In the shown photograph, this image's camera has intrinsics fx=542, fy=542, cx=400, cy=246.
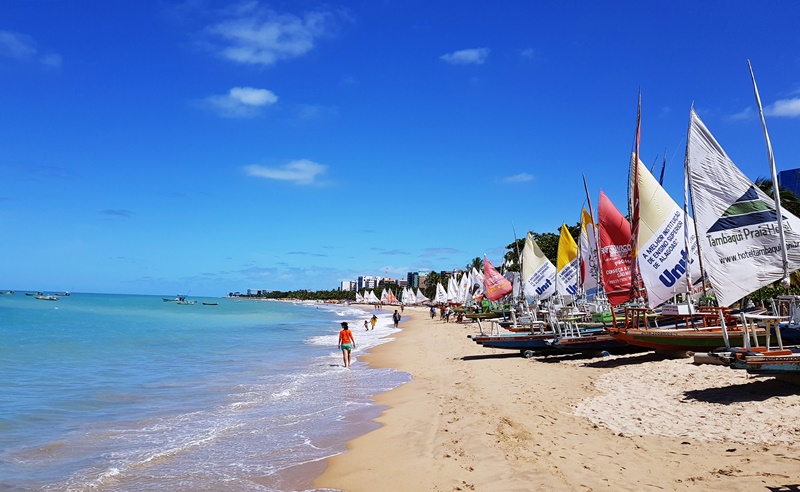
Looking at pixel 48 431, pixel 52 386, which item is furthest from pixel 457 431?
pixel 52 386

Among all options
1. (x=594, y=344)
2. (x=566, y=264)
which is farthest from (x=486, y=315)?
(x=594, y=344)

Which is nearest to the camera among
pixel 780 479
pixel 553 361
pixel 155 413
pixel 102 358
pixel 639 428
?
pixel 780 479

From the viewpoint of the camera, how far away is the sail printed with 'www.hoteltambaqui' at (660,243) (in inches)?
695

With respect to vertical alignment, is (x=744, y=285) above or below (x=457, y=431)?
above

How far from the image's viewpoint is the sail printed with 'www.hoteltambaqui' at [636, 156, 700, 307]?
57.9 ft

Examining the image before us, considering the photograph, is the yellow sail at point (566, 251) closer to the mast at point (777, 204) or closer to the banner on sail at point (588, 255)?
the banner on sail at point (588, 255)

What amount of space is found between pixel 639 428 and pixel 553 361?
10843mm

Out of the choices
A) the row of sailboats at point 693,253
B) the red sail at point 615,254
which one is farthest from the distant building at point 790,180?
the red sail at point 615,254

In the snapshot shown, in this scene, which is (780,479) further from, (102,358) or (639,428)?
(102,358)

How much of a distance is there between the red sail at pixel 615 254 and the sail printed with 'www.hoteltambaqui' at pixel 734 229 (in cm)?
799

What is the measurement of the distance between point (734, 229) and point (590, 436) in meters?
6.12

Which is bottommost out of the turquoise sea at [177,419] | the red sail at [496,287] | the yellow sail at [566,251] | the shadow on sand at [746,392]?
the turquoise sea at [177,419]

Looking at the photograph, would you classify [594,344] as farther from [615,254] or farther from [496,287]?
[496,287]

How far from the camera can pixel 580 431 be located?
32.1ft
